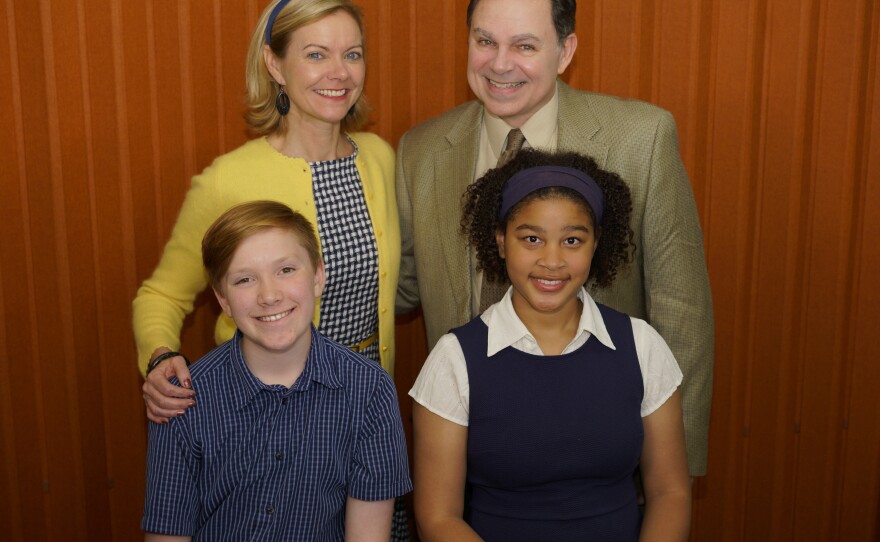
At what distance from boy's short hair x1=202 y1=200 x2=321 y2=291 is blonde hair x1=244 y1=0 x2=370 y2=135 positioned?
0.45 meters

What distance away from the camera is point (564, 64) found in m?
2.29

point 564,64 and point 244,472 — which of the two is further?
point 564,64

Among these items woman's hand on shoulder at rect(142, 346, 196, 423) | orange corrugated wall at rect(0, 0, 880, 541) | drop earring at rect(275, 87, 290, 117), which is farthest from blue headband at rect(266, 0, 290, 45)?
woman's hand on shoulder at rect(142, 346, 196, 423)

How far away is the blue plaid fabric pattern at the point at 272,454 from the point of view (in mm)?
1887

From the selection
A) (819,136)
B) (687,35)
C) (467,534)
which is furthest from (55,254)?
(819,136)

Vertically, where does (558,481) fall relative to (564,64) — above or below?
below

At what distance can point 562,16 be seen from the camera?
2.21m

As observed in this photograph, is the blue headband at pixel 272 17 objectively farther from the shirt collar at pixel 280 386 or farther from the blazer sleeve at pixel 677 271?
the blazer sleeve at pixel 677 271

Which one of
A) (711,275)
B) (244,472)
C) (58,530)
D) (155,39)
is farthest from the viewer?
(711,275)

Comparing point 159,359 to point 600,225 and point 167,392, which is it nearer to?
point 167,392

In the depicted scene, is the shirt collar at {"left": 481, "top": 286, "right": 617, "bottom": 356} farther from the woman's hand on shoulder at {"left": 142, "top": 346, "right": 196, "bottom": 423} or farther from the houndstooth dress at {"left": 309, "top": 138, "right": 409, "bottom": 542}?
the woman's hand on shoulder at {"left": 142, "top": 346, "right": 196, "bottom": 423}

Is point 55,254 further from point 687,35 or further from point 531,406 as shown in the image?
point 687,35

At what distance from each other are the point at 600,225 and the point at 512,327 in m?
0.31

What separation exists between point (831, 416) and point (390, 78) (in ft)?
5.70
